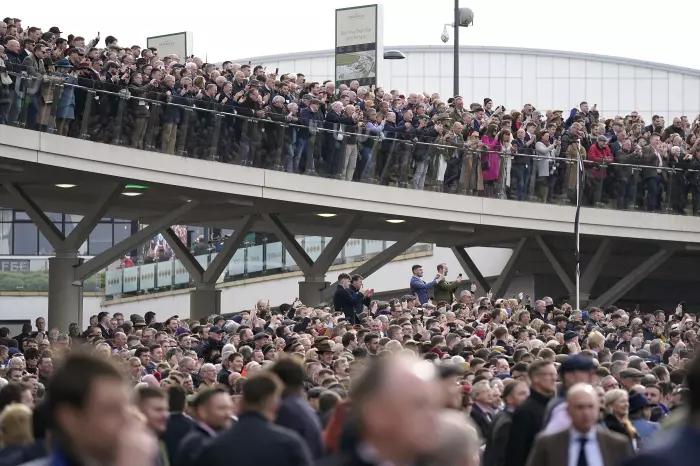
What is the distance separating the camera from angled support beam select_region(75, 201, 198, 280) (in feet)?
101

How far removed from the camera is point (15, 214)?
58000mm

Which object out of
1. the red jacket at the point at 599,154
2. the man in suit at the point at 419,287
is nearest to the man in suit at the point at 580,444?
the man in suit at the point at 419,287

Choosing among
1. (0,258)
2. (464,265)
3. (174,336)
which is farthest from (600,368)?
(0,258)

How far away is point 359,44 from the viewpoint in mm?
37156

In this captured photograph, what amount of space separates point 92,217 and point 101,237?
29942 mm

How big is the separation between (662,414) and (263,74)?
1682 centimetres

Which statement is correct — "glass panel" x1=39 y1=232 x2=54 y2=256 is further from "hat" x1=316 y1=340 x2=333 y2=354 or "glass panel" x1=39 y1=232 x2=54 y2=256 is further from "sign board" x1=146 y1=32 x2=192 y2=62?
"hat" x1=316 y1=340 x2=333 y2=354

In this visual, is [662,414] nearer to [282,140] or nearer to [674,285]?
[282,140]

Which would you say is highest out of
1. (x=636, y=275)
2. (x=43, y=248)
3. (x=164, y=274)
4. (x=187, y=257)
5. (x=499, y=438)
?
(x=43, y=248)

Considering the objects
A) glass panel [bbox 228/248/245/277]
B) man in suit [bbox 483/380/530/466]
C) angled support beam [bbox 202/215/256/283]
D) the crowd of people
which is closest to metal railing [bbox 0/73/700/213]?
the crowd of people

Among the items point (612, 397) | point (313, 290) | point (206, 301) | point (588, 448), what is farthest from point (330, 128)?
point (588, 448)

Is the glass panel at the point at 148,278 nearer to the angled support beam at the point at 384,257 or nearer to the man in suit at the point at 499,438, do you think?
the angled support beam at the point at 384,257

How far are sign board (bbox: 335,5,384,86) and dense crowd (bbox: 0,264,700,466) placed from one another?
12.2m

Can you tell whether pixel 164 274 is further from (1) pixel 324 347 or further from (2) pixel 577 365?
(2) pixel 577 365
